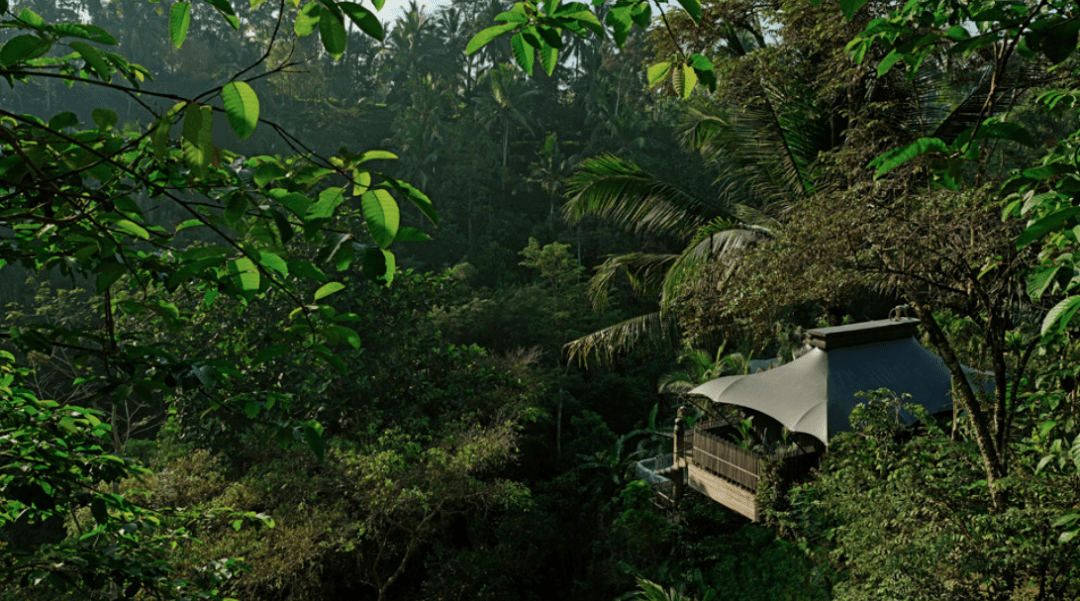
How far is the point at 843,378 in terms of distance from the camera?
650 cm

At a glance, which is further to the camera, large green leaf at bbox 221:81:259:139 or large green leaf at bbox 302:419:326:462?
large green leaf at bbox 302:419:326:462

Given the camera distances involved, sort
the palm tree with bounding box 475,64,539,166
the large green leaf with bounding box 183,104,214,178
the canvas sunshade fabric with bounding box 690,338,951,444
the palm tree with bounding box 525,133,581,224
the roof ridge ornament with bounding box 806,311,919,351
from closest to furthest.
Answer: the large green leaf with bounding box 183,104,214,178 < the canvas sunshade fabric with bounding box 690,338,951,444 < the roof ridge ornament with bounding box 806,311,919,351 < the palm tree with bounding box 525,133,581,224 < the palm tree with bounding box 475,64,539,166

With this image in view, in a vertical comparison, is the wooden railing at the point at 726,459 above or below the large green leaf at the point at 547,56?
below

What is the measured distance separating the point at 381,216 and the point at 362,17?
0.26 metres

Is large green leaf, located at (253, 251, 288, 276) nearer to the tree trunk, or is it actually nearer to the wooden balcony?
the tree trunk

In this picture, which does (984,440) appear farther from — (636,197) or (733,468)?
(636,197)

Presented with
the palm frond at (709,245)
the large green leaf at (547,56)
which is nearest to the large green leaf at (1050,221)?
the large green leaf at (547,56)

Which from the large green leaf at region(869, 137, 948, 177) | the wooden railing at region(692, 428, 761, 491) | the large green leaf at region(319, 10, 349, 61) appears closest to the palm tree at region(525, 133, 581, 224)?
the wooden railing at region(692, 428, 761, 491)

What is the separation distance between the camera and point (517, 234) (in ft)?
64.9

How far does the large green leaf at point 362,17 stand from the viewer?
872 millimetres

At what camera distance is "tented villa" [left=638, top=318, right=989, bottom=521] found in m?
6.34

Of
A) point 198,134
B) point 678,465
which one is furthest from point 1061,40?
point 678,465

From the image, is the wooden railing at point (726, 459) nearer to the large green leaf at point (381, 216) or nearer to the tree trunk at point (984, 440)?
the tree trunk at point (984, 440)

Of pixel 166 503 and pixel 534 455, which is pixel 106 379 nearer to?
pixel 166 503
